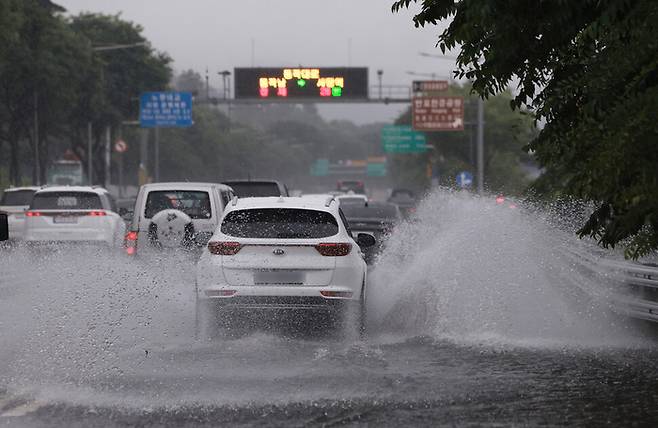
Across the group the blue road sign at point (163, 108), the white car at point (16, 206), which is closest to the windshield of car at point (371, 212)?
the white car at point (16, 206)

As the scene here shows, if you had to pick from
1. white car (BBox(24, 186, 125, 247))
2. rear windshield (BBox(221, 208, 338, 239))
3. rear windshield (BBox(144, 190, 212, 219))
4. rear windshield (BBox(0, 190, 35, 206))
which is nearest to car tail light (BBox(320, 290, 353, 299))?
rear windshield (BBox(221, 208, 338, 239))

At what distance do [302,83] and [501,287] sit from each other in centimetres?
4013

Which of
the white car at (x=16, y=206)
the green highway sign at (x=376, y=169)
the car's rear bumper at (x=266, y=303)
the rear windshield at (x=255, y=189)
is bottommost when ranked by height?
the green highway sign at (x=376, y=169)

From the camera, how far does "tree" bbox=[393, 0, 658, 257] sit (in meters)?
7.95

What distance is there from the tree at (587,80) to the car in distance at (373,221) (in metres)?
10.7

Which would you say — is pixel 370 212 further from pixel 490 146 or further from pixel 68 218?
pixel 490 146

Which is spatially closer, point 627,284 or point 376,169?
point 627,284

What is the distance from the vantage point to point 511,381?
10273mm

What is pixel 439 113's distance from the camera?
69750 millimetres

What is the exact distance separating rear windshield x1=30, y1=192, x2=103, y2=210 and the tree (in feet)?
52.1

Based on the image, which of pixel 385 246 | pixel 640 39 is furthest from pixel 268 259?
pixel 385 246

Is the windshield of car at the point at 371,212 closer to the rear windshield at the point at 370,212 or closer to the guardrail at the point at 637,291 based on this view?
the rear windshield at the point at 370,212

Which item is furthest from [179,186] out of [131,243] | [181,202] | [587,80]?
[587,80]

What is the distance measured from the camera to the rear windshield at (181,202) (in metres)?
19.5
